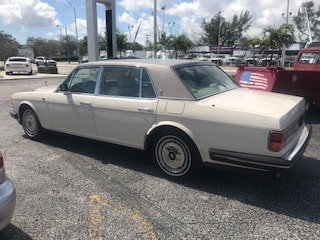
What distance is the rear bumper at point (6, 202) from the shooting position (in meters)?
2.66

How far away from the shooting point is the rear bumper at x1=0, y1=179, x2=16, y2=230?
266 centimetres

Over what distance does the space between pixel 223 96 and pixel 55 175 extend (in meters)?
2.52

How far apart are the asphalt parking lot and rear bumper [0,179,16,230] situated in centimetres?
44

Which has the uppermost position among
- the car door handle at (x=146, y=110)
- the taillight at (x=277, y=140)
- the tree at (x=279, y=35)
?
the tree at (x=279, y=35)

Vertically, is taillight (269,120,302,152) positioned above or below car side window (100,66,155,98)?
below

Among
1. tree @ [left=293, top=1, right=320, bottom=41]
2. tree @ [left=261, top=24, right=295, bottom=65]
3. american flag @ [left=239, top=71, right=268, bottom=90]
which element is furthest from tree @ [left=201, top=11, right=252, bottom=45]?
american flag @ [left=239, top=71, right=268, bottom=90]

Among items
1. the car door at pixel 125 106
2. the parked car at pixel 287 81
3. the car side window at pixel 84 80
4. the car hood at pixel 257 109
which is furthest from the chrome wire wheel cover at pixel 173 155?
the parked car at pixel 287 81

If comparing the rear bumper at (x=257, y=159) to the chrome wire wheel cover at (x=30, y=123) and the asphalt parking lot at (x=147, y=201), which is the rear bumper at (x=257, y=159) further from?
the chrome wire wheel cover at (x=30, y=123)

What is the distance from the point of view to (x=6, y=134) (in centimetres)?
673

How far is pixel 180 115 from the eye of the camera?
157 inches

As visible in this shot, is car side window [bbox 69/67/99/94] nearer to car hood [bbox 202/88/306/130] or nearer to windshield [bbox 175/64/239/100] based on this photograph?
windshield [bbox 175/64/239/100]

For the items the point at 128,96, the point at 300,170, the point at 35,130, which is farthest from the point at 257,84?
the point at 35,130

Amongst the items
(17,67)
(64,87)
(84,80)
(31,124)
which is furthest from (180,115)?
(17,67)

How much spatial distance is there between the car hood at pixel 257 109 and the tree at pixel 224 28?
3394 inches
